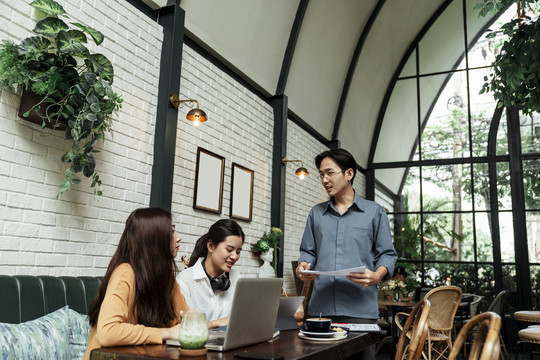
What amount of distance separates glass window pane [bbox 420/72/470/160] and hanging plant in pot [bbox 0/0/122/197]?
22.1 ft

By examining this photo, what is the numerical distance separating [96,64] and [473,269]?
22.3 ft

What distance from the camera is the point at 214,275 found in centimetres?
238

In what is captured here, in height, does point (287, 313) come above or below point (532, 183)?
below

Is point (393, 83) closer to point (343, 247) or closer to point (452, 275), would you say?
point (452, 275)

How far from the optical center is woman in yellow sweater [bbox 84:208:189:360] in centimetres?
146

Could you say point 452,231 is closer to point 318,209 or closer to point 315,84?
point 315,84

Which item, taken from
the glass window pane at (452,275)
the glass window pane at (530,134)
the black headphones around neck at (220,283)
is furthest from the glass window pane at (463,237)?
the black headphones around neck at (220,283)

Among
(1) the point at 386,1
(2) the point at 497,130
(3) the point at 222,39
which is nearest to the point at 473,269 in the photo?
(2) the point at 497,130

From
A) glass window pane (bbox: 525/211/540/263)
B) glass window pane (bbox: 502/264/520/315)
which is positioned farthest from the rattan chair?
glass window pane (bbox: 525/211/540/263)

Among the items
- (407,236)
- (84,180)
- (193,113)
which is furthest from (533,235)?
(84,180)

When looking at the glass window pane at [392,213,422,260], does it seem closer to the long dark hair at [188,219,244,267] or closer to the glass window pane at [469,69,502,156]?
the glass window pane at [469,69,502,156]

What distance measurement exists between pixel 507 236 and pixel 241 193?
195 inches

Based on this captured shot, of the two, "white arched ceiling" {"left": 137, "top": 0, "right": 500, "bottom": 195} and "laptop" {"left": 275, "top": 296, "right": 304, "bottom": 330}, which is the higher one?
"white arched ceiling" {"left": 137, "top": 0, "right": 500, "bottom": 195}

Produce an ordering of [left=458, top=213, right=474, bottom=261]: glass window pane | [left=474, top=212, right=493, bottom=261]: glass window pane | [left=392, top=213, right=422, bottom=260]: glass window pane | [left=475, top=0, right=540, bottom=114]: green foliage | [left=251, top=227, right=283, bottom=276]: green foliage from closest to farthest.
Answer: [left=475, top=0, right=540, bottom=114]: green foliage
[left=251, top=227, right=283, bottom=276]: green foliage
[left=474, top=212, right=493, bottom=261]: glass window pane
[left=458, top=213, right=474, bottom=261]: glass window pane
[left=392, top=213, right=422, bottom=260]: glass window pane
